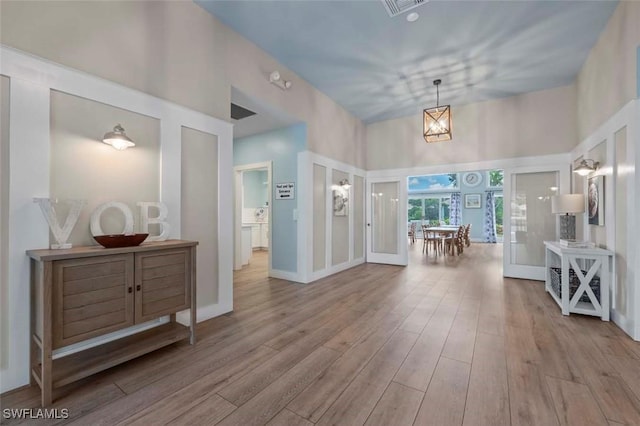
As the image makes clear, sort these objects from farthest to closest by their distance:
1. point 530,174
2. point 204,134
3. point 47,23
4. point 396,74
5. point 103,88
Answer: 1. point 530,174
2. point 396,74
3. point 204,134
4. point 103,88
5. point 47,23

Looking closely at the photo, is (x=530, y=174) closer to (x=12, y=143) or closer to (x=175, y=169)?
(x=175, y=169)

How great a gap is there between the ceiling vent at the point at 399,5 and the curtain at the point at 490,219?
11.3 meters

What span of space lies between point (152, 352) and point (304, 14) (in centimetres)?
363

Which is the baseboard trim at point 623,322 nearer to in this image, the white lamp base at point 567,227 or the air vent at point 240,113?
the white lamp base at point 567,227

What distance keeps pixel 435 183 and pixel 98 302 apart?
1363 cm

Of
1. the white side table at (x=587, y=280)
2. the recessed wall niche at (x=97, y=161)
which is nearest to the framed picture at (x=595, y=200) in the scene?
the white side table at (x=587, y=280)

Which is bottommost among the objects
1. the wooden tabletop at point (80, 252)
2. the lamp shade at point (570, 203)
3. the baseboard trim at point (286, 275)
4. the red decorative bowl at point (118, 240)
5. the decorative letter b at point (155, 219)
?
the baseboard trim at point (286, 275)

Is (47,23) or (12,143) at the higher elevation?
(47,23)

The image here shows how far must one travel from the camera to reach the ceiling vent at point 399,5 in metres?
2.74

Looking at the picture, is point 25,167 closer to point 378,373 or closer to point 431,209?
point 378,373

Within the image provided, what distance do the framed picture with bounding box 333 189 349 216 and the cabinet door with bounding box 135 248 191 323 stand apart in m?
3.30

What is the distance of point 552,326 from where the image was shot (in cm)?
281

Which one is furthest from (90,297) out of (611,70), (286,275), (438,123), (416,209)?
(416,209)

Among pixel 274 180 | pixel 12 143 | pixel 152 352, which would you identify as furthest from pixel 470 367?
pixel 274 180
